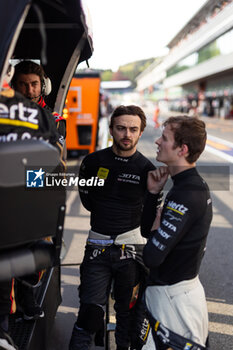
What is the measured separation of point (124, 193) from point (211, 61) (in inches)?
1828

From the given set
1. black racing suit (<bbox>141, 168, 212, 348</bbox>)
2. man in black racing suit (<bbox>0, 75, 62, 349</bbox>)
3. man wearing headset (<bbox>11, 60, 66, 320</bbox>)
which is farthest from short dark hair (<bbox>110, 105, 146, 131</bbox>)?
man in black racing suit (<bbox>0, 75, 62, 349</bbox>)

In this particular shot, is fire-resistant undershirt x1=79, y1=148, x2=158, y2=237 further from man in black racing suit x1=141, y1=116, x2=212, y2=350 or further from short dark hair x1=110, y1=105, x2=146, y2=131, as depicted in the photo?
man in black racing suit x1=141, y1=116, x2=212, y2=350

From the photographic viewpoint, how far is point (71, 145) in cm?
1056

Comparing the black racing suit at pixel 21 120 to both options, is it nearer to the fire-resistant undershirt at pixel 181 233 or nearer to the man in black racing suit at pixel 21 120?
the man in black racing suit at pixel 21 120

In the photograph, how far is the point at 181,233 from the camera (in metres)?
1.82

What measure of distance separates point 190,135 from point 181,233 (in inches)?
20.1

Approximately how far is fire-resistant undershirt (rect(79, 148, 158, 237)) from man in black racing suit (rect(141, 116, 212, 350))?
57cm

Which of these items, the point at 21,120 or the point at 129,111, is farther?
the point at 129,111

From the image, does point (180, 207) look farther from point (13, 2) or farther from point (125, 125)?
point (13, 2)

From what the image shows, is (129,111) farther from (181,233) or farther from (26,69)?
(181,233)

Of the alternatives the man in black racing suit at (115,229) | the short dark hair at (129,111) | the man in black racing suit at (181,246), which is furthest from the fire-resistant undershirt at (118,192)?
the man in black racing suit at (181,246)

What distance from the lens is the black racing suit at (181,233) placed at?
1.82 m

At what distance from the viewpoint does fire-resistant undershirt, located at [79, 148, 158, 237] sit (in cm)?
252

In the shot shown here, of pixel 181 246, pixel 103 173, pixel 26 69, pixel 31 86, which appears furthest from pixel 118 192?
pixel 26 69
